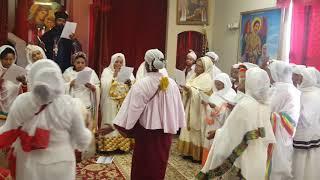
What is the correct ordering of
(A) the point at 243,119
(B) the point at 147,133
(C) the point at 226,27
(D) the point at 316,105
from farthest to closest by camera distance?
1. (C) the point at 226,27
2. (D) the point at 316,105
3. (B) the point at 147,133
4. (A) the point at 243,119

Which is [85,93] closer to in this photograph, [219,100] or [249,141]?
[219,100]

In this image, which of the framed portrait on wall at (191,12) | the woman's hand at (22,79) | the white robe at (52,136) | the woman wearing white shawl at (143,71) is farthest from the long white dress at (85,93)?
the framed portrait on wall at (191,12)

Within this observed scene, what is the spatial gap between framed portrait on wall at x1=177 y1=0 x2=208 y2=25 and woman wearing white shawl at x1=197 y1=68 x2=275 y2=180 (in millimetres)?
4892

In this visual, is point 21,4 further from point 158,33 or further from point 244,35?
point 244,35

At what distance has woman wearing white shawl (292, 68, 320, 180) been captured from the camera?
13.1ft

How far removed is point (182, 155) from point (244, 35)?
2.59 meters

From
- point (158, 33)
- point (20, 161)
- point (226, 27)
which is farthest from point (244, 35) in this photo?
point (20, 161)

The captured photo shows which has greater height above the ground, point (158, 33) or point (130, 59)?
point (158, 33)

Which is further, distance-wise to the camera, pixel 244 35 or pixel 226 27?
pixel 226 27

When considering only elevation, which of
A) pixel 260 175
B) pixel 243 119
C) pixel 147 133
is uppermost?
pixel 243 119

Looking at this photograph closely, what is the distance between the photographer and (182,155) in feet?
19.7

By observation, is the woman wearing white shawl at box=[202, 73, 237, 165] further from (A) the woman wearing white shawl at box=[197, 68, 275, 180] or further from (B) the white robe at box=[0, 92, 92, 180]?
(B) the white robe at box=[0, 92, 92, 180]

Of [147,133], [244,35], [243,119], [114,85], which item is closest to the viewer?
[243,119]

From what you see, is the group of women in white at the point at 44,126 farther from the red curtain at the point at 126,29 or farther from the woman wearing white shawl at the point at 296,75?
the red curtain at the point at 126,29
